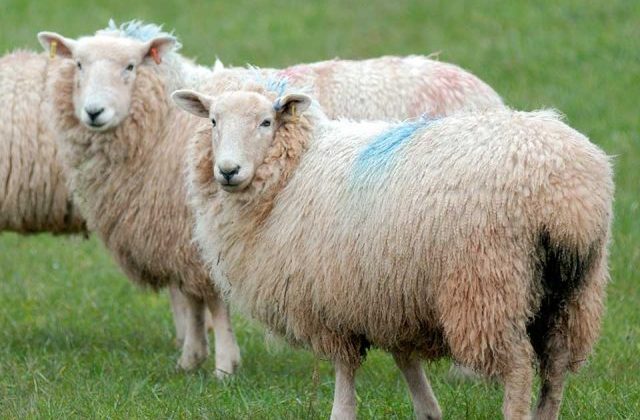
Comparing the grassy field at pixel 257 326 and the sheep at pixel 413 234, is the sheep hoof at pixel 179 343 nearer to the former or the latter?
the grassy field at pixel 257 326

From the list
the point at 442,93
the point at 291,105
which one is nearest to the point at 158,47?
the point at 442,93

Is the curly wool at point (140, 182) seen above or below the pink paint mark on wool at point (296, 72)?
below

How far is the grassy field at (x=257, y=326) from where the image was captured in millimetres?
5922

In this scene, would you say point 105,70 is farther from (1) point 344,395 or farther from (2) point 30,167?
(1) point 344,395

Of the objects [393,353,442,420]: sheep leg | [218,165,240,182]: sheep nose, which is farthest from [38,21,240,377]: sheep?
[393,353,442,420]: sheep leg

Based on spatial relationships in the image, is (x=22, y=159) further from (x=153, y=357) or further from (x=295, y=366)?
(x=295, y=366)

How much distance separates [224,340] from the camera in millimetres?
7062

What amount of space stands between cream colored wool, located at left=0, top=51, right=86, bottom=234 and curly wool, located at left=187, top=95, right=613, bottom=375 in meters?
2.32

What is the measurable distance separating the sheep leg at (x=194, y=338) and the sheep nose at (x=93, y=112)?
1132 millimetres

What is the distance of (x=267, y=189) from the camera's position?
18.2 ft

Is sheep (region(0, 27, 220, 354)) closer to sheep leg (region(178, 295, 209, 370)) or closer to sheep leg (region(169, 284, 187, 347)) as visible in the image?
sheep leg (region(169, 284, 187, 347))

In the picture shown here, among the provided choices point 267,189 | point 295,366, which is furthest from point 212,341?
point 267,189

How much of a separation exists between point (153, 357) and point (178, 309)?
1.79 feet

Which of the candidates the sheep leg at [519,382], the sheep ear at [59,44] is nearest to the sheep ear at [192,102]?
the sheep ear at [59,44]
